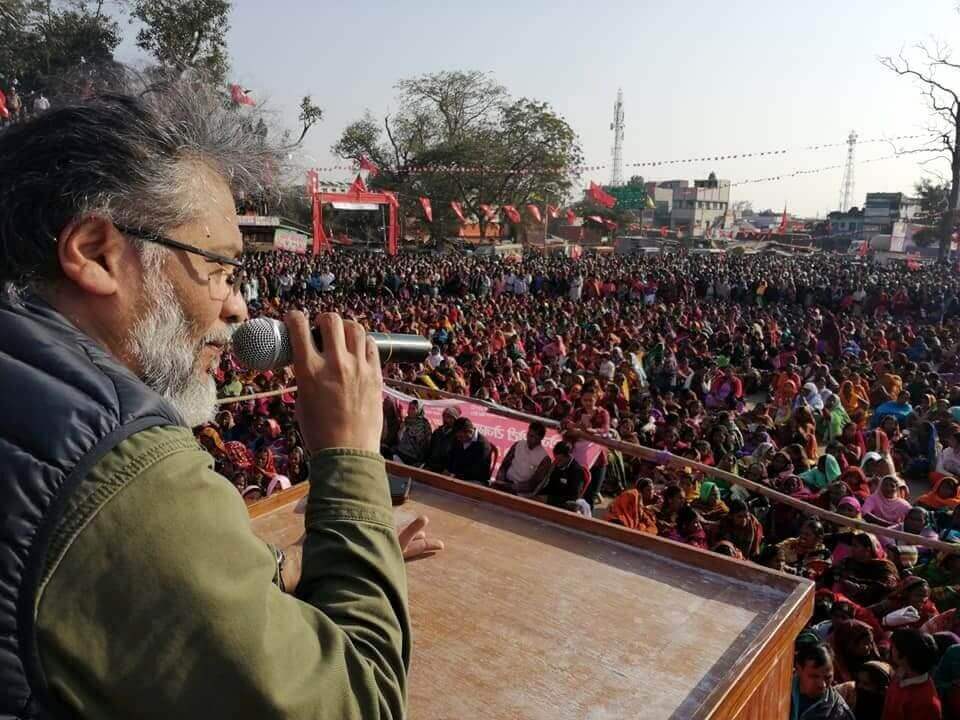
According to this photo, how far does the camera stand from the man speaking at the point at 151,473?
25.3 inches

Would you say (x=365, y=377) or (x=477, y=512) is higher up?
(x=365, y=377)

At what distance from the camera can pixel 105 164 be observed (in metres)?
0.92

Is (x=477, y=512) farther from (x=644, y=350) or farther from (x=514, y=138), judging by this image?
(x=514, y=138)

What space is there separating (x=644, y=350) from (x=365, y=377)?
10766 millimetres

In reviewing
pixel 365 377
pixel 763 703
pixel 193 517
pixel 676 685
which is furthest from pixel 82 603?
pixel 763 703

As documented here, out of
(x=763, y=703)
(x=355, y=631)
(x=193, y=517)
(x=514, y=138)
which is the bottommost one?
(x=763, y=703)

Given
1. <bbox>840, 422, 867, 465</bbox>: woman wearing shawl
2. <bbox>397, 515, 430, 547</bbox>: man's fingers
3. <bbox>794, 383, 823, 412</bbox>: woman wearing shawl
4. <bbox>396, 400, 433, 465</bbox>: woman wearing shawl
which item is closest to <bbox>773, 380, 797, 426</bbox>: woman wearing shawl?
<bbox>794, 383, 823, 412</bbox>: woman wearing shawl

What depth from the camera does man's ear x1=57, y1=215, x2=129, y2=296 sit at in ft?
2.88

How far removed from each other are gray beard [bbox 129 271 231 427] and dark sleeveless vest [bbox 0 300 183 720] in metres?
0.18

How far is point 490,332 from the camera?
41.0ft

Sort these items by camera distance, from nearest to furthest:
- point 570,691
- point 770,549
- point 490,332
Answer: point 570,691
point 770,549
point 490,332

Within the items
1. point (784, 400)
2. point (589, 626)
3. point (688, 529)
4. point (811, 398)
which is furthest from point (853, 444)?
point (589, 626)

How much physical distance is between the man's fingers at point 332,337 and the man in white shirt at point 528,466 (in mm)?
4608

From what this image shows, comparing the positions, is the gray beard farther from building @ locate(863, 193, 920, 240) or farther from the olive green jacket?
building @ locate(863, 193, 920, 240)
